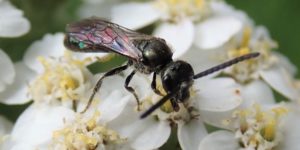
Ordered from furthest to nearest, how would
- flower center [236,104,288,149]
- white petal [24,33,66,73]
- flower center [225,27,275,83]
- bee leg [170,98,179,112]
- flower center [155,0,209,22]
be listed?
flower center [155,0,209,22], flower center [225,27,275,83], white petal [24,33,66,73], flower center [236,104,288,149], bee leg [170,98,179,112]

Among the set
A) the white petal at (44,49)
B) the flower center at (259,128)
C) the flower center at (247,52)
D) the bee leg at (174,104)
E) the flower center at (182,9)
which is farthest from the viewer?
the flower center at (182,9)

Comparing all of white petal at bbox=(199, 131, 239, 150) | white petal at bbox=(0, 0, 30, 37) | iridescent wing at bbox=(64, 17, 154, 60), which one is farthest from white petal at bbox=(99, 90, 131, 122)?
white petal at bbox=(0, 0, 30, 37)

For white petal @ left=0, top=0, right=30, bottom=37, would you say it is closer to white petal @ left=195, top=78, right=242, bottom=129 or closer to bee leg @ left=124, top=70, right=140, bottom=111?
bee leg @ left=124, top=70, right=140, bottom=111

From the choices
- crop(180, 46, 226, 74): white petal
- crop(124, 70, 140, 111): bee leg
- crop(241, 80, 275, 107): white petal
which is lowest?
crop(241, 80, 275, 107): white petal

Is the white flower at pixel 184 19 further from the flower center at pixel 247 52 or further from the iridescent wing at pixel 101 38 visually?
the iridescent wing at pixel 101 38

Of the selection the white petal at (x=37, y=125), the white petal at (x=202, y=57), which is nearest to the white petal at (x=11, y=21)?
the white petal at (x=37, y=125)

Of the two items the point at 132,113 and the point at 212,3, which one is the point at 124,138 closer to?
the point at 132,113

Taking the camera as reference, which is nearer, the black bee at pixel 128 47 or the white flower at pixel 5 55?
the black bee at pixel 128 47
